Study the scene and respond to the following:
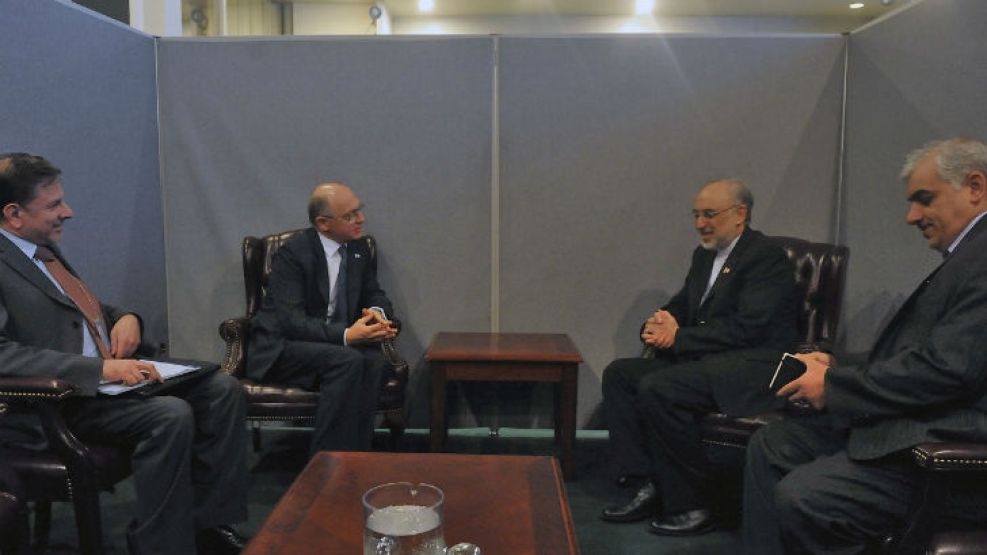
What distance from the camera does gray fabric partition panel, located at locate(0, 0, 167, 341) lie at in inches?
101

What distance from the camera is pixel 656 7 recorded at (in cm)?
702

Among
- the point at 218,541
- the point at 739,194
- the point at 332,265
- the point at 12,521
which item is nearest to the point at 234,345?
the point at 332,265

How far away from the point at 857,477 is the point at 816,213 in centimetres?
214

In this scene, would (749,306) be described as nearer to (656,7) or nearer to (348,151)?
(348,151)

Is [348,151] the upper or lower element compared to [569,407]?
upper

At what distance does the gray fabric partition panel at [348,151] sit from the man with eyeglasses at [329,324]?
40 centimetres

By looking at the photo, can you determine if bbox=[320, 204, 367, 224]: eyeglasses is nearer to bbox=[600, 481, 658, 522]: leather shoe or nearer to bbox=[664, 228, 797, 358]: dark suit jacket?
bbox=[664, 228, 797, 358]: dark suit jacket

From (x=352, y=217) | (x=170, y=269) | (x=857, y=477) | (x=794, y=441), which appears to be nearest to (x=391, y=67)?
(x=352, y=217)

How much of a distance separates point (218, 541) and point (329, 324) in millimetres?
932

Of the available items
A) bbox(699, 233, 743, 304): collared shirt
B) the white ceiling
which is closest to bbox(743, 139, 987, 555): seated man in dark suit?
bbox(699, 233, 743, 304): collared shirt

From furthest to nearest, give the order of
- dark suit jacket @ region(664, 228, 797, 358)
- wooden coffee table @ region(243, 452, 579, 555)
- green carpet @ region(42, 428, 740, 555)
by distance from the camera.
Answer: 1. dark suit jacket @ region(664, 228, 797, 358)
2. green carpet @ region(42, 428, 740, 555)
3. wooden coffee table @ region(243, 452, 579, 555)

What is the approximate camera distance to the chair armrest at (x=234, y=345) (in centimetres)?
287

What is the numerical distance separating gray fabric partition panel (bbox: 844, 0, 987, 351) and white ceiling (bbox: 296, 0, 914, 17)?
3903mm

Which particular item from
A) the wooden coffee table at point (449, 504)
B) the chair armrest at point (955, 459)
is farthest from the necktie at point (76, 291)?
the chair armrest at point (955, 459)
